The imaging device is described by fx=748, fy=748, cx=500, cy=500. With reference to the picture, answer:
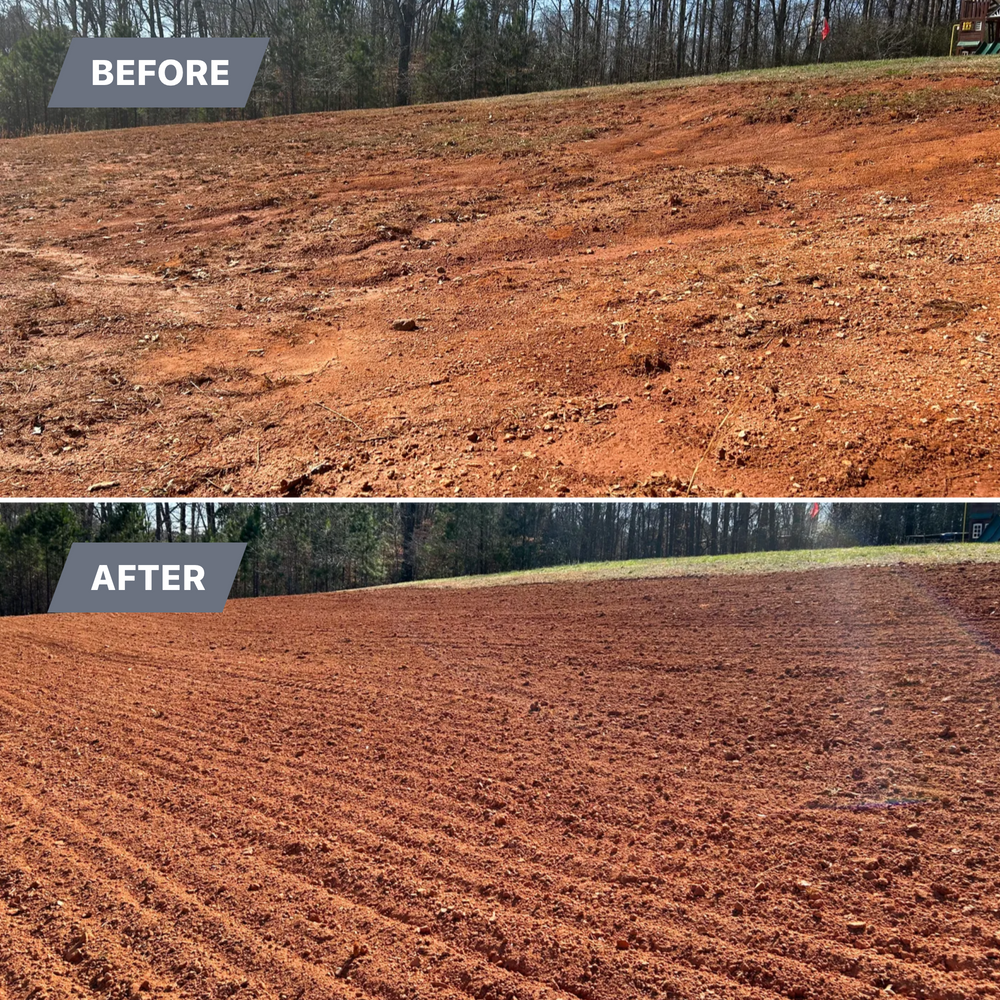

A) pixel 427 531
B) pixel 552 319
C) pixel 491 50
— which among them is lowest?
pixel 427 531

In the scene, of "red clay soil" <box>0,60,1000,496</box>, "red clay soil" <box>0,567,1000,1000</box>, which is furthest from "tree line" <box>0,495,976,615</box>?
"red clay soil" <box>0,567,1000,1000</box>

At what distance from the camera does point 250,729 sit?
4605 millimetres

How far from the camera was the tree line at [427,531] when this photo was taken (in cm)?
466

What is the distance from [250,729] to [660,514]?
10.00 feet

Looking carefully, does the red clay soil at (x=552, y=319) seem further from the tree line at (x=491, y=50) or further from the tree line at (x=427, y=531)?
the tree line at (x=491, y=50)

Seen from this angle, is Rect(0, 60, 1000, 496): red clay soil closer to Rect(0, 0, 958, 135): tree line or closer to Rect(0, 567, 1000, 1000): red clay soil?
Rect(0, 567, 1000, 1000): red clay soil

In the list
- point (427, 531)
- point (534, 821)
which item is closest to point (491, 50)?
point (427, 531)

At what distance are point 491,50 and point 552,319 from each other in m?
20.5

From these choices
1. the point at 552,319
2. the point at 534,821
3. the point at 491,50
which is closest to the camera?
the point at 534,821

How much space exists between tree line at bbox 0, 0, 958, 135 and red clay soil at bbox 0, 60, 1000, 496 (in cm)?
1343

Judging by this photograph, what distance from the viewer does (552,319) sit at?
542 cm

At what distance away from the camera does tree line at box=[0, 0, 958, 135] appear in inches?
862

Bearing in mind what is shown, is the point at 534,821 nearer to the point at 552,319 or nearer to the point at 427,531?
the point at 552,319

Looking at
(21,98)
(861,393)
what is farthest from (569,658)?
(21,98)
